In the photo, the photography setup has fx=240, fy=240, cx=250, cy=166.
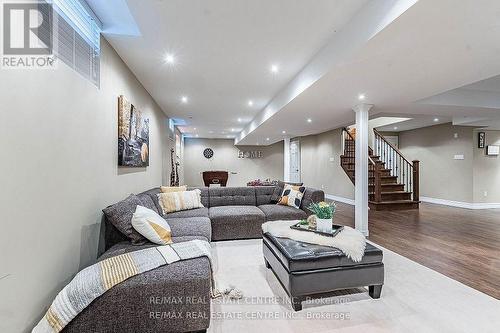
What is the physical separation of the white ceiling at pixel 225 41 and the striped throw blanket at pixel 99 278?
2.13 m

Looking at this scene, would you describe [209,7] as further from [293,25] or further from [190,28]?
[293,25]

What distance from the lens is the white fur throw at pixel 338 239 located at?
2.06m

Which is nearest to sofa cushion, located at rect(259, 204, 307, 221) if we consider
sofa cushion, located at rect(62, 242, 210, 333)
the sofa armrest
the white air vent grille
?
the sofa armrest

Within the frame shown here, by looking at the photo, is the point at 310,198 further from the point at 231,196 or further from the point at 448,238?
the point at 448,238

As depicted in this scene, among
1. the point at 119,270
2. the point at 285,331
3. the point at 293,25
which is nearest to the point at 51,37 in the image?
the point at 119,270

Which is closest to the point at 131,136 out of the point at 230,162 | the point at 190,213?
the point at 190,213

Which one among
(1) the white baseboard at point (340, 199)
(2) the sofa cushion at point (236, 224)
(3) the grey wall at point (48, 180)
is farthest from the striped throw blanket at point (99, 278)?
(1) the white baseboard at point (340, 199)

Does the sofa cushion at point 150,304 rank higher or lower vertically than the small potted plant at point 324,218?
lower

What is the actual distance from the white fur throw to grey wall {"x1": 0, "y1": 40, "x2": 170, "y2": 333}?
1.81 metres

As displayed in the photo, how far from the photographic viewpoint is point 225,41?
2.72 m

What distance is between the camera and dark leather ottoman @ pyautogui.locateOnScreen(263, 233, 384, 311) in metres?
1.95

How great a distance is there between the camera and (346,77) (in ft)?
9.84

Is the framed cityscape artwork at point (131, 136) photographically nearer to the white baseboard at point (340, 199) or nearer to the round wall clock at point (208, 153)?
the white baseboard at point (340, 199)

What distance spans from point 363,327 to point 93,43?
340 centimetres
